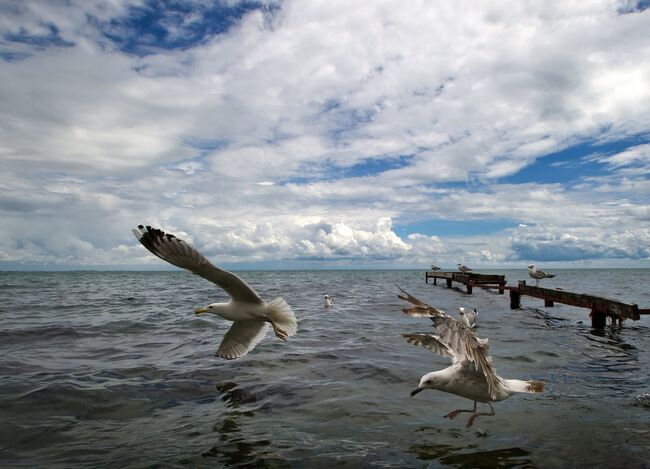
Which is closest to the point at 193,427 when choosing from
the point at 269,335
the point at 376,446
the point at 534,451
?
the point at 376,446

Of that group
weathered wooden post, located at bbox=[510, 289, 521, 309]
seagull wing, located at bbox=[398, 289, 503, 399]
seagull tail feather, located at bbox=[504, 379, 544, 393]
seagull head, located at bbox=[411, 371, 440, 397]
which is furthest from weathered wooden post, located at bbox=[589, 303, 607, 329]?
seagull head, located at bbox=[411, 371, 440, 397]

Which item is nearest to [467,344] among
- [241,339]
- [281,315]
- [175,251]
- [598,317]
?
[281,315]

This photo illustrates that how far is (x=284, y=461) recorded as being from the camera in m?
4.44

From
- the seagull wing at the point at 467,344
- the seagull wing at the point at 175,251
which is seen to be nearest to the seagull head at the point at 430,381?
the seagull wing at the point at 467,344

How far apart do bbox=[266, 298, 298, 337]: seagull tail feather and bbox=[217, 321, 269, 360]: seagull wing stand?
2.40ft

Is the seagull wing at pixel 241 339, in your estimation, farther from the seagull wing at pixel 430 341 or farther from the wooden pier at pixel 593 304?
the wooden pier at pixel 593 304

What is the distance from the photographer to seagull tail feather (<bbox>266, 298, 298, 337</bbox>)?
675 cm

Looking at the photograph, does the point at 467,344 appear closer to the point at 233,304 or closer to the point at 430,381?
the point at 430,381

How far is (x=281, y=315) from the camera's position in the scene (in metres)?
6.83

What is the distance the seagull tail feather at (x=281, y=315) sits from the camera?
6.75 meters

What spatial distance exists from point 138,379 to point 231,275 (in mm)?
3215

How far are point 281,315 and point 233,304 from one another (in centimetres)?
77

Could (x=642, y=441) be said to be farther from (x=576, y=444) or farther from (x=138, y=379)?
(x=138, y=379)

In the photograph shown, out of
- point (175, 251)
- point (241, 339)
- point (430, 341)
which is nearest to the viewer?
point (175, 251)
